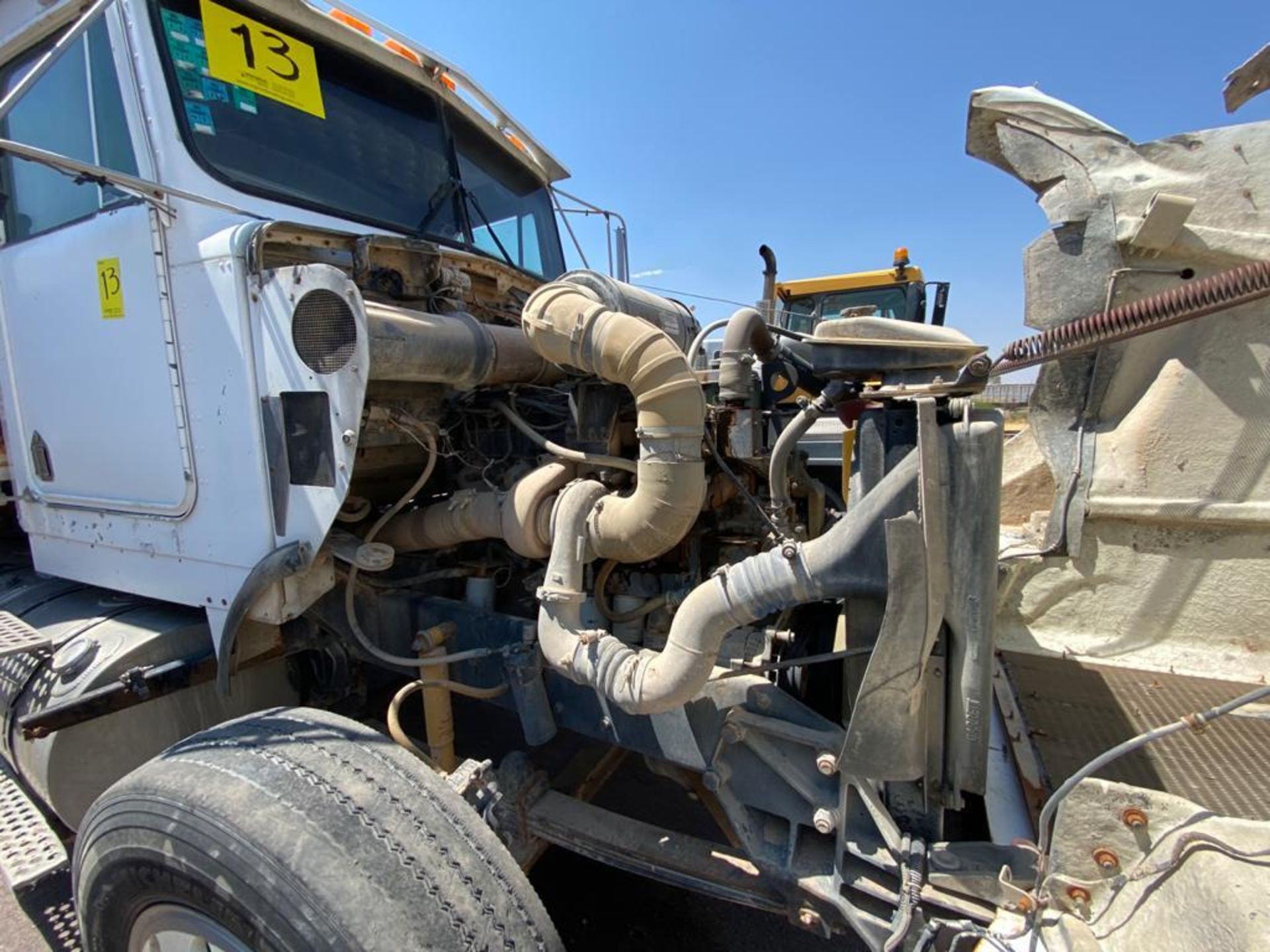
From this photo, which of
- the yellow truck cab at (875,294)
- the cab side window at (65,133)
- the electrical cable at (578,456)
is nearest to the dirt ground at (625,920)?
the electrical cable at (578,456)

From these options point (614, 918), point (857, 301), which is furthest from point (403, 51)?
point (857, 301)

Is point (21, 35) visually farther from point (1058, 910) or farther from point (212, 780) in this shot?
point (1058, 910)

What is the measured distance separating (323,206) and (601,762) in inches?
88.8

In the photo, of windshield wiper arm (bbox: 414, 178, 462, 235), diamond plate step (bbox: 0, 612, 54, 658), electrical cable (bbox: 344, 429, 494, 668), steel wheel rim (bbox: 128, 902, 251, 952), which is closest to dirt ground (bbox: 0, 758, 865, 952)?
steel wheel rim (bbox: 128, 902, 251, 952)

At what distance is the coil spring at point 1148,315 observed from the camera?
1.28m

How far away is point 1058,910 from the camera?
1.24 m

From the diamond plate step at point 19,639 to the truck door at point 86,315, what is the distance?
468 millimetres

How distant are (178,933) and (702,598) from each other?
150 centimetres

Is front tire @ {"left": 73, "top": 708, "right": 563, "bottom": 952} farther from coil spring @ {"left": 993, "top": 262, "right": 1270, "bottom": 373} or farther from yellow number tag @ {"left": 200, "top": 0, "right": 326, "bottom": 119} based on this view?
yellow number tag @ {"left": 200, "top": 0, "right": 326, "bottom": 119}

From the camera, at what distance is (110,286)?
2.27 m

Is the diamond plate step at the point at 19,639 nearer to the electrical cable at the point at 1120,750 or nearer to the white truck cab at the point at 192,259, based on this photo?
the white truck cab at the point at 192,259

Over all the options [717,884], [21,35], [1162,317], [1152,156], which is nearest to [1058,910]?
Answer: [717,884]

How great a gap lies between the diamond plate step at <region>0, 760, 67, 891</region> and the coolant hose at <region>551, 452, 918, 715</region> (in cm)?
161

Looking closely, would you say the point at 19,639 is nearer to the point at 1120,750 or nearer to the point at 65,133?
the point at 65,133
